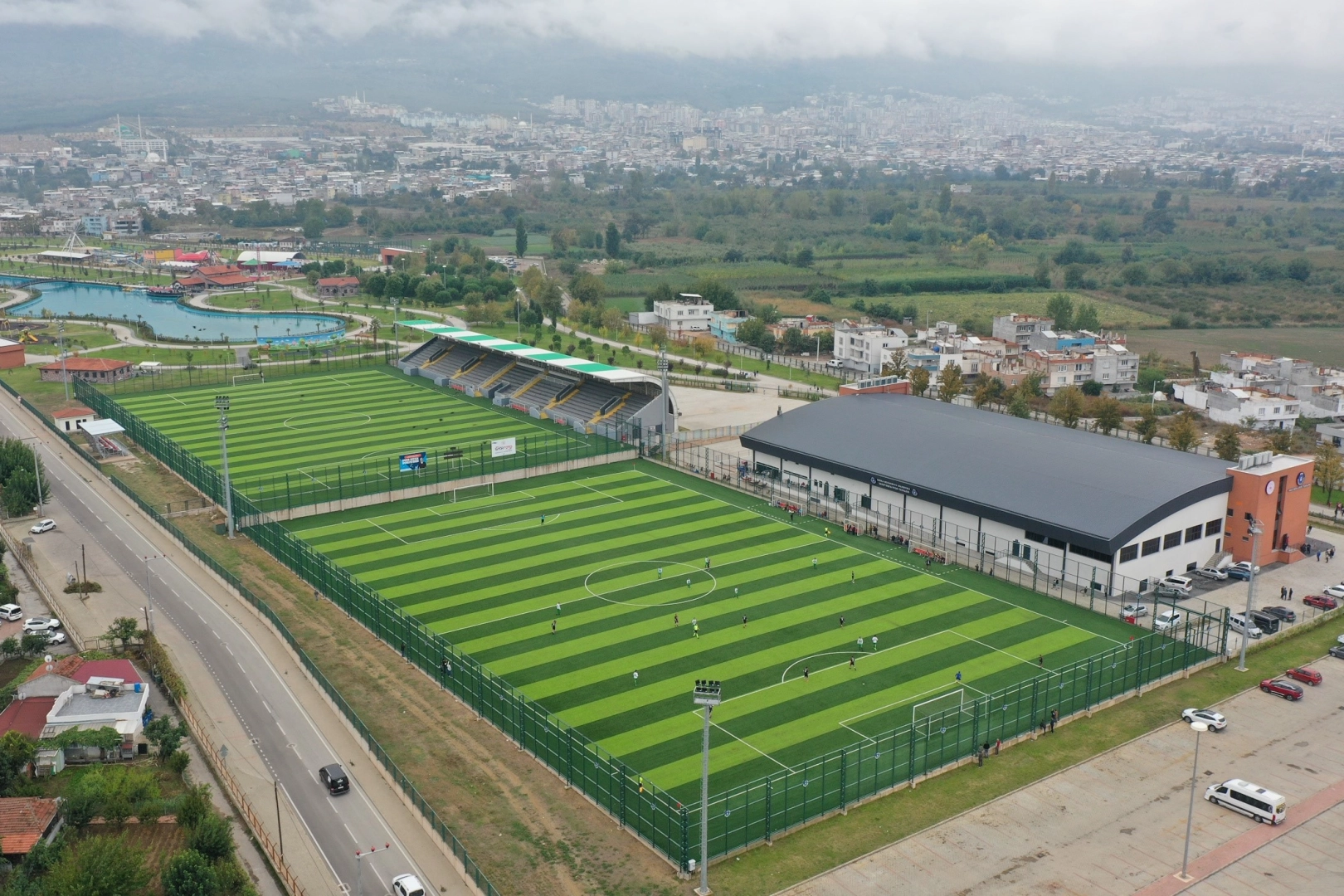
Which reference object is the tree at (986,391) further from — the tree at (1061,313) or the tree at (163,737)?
the tree at (163,737)

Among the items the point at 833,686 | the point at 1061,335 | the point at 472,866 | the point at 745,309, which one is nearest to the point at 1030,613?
the point at 833,686

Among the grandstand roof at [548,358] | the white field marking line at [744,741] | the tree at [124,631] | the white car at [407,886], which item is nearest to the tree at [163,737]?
the tree at [124,631]

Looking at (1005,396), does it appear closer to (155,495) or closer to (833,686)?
(833,686)

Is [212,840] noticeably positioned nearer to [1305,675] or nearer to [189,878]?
[189,878]

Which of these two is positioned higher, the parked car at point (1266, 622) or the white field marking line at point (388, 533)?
the white field marking line at point (388, 533)

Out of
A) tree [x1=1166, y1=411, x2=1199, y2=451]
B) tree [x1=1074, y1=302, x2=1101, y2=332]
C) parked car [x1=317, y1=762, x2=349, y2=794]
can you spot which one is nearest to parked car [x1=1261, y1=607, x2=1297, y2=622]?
tree [x1=1166, y1=411, x2=1199, y2=451]

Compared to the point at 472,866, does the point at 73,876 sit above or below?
above

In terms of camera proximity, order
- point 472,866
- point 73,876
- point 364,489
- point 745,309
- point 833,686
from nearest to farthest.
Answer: point 73,876 → point 472,866 → point 833,686 → point 364,489 → point 745,309
